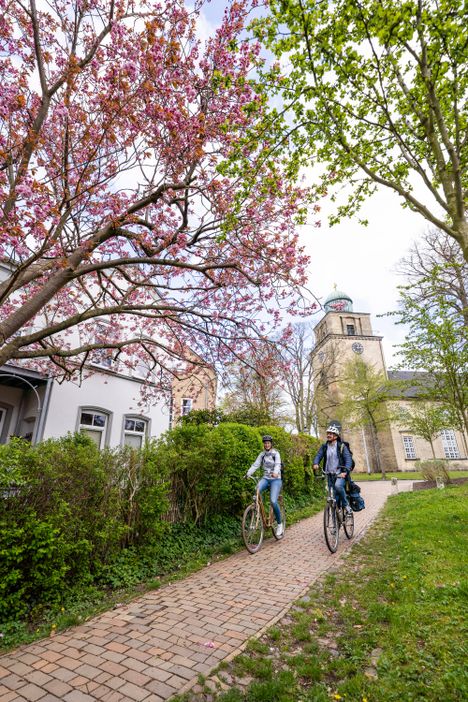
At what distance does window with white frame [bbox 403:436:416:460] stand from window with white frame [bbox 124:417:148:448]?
3080cm

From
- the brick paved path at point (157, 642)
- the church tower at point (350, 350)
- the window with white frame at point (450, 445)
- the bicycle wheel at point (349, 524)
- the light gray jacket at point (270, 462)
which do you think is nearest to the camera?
the brick paved path at point (157, 642)

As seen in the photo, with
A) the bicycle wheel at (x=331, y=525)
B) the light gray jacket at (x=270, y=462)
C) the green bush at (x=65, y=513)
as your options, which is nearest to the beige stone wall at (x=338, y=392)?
the light gray jacket at (x=270, y=462)

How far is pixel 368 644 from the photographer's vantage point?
3182mm

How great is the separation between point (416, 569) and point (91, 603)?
4.27 metres

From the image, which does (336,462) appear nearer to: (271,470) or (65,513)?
(271,470)

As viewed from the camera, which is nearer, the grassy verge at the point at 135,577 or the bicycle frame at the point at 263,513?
the grassy verge at the point at 135,577

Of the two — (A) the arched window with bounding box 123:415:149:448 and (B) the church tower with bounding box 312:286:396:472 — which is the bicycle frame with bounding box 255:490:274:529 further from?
(B) the church tower with bounding box 312:286:396:472

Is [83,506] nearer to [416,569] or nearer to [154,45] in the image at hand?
[416,569]

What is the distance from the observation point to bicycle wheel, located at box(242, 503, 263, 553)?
21.3ft

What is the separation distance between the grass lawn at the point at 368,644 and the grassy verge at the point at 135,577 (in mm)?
1909

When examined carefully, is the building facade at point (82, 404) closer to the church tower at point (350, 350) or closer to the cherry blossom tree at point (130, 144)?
the cherry blossom tree at point (130, 144)

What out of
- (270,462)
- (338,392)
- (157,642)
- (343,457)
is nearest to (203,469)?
(270,462)

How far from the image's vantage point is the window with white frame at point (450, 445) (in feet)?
125

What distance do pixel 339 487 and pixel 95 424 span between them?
1049 cm
